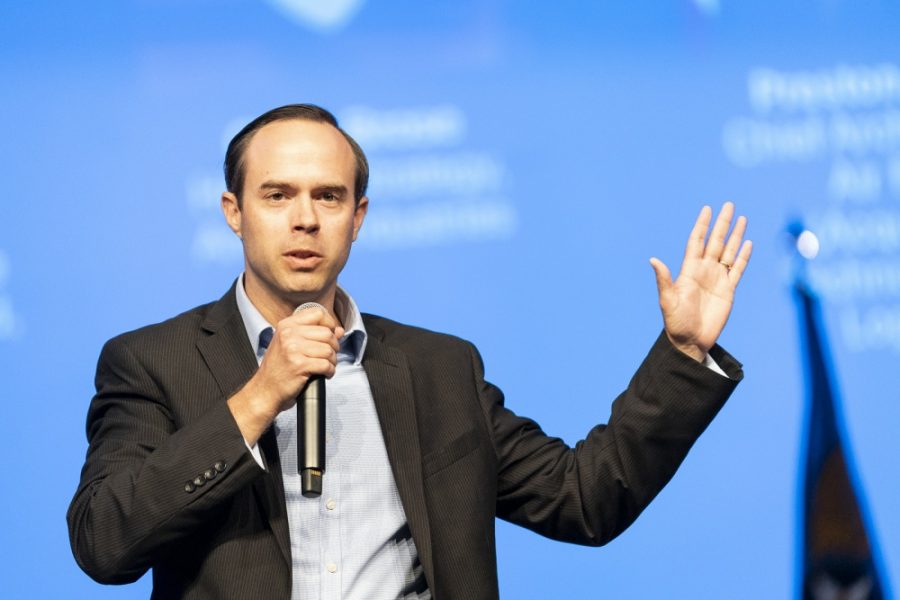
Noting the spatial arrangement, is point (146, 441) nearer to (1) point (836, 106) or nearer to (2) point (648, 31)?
(2) point (648, 31)

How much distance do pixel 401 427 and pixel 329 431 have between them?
13cm

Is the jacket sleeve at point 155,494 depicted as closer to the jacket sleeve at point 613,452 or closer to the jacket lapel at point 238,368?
the jacket lapel at point 238,368

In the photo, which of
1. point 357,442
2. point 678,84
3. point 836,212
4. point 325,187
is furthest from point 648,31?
point 357,442

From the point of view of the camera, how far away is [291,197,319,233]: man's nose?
6.89ft

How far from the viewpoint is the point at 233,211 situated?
2.27 meters

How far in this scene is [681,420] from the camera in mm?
2088

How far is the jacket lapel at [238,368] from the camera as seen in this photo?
6.32 feet

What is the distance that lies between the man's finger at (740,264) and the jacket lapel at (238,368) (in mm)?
863

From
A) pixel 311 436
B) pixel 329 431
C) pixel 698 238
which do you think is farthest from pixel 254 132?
pixel 698 238

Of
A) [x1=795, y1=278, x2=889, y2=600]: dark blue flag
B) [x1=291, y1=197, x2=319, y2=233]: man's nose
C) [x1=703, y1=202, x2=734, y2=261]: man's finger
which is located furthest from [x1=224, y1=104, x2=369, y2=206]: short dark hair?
[x1=795, y1=278, x2=889, y2=600]: dark blue flag

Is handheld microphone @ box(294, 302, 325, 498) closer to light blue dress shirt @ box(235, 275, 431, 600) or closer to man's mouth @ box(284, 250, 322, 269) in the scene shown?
light blue dress shirt @ box(235, 275, 431, 600)

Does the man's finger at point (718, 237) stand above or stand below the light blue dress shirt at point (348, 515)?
above

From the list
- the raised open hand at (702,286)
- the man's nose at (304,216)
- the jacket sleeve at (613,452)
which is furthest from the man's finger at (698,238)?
the man's nose at (304,216)

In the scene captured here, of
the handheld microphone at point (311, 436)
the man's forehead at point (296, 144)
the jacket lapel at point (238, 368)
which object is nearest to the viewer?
the handheld microphone at point (311, 436)
